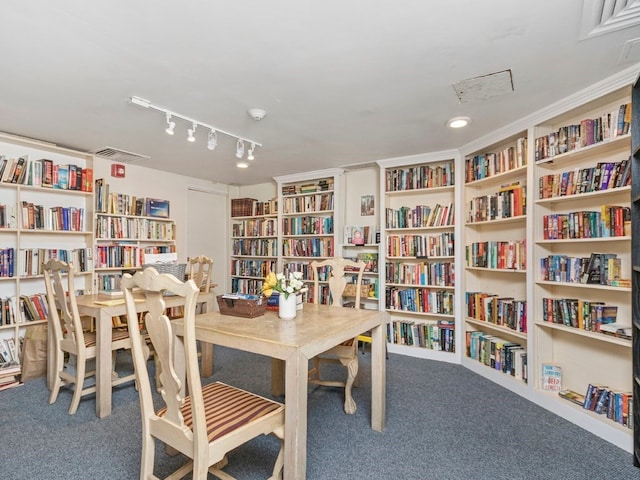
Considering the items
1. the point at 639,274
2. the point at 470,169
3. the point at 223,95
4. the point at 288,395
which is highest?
the point at 223,95

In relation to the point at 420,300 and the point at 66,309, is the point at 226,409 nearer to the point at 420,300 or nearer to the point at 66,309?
the point at 66,309

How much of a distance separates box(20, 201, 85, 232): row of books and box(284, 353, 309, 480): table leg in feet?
10.3

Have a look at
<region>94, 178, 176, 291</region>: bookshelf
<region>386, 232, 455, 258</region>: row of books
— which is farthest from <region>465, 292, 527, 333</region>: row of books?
<region>94, 178, 176, 291</region>: bookshelf

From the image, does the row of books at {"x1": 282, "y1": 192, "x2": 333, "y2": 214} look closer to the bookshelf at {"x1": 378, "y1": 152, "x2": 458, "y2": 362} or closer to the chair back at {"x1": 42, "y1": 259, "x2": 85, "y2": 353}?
the bookshelf at {"x1": 378, "y1": 152, "x2": 458, "y2": 362}

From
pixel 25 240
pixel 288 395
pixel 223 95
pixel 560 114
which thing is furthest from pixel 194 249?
pixel 560 114

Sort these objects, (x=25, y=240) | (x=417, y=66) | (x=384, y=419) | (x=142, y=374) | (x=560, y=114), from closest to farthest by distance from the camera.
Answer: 1. (x=142, y=374)
2. (x=417, y=66)
3. (x=384, y=419)
4. (x=560, y=114)
5. (x=25, y=240)

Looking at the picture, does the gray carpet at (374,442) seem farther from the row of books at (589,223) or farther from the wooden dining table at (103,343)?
the row of books at (589,223)

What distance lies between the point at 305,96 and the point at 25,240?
3.06 meters

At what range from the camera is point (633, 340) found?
6.23 ft

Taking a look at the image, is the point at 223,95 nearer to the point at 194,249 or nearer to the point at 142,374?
the point at 142,374

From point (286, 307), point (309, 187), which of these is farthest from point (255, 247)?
point (286, 307)

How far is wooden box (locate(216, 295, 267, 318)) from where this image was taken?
2.00 m

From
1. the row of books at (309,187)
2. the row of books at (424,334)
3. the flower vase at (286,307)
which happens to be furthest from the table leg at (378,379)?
the row of books at (309,187)

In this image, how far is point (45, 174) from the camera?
326cm
